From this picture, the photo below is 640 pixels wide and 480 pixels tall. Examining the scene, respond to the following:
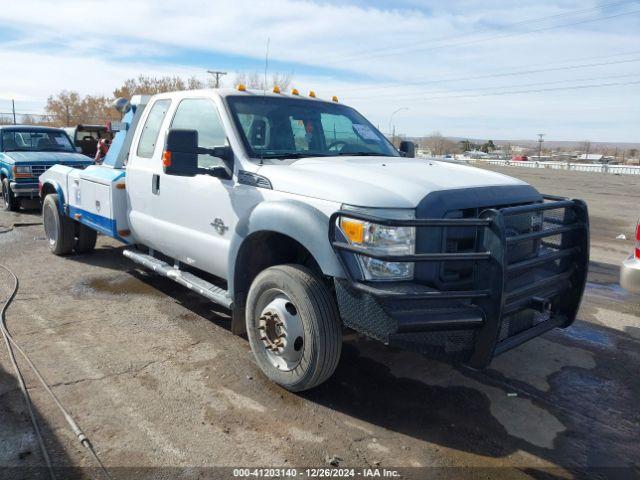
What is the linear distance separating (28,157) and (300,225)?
9745mm

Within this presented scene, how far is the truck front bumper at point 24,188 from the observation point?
1057 centimetres

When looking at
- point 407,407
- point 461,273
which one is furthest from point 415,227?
point 407,407

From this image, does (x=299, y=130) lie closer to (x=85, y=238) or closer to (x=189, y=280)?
(x=189, y=280)

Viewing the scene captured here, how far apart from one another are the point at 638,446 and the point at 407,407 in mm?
1375

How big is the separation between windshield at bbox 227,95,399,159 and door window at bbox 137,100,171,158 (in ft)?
3.51

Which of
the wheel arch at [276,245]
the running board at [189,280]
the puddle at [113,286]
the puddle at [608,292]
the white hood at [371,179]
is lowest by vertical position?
the puddle at [113,286]

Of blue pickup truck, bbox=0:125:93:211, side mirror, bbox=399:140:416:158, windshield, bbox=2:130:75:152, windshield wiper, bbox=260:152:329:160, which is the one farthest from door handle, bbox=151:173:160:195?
windshield, bbox=2:130:75:152

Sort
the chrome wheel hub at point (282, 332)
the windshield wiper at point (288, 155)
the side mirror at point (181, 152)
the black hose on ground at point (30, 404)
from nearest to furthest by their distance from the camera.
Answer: the black hose on ground at point (30, 404)
the chrome wheel hub at point (282, 332)
the side mirror at point (181, 152)
the windshield wiper at point (288, 155)

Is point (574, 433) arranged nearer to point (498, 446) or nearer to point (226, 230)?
point (498, 446)

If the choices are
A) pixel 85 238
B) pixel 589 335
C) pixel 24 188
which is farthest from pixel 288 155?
pixel 24 188

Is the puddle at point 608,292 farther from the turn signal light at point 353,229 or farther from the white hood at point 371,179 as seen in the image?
the turn signal light at point 353,229

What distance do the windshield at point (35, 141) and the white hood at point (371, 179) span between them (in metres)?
9.71

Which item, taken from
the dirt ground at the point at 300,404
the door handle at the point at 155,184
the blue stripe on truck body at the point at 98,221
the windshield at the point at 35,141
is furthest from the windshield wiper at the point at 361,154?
the windshield at the point at 35,141

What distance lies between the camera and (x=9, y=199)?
36.5ft
